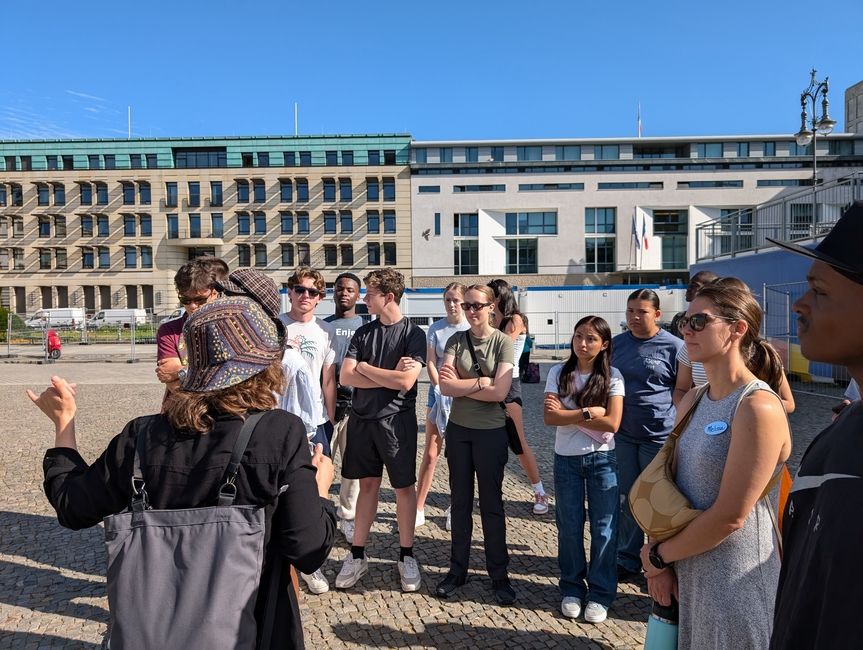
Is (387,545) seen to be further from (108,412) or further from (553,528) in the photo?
(108,412)

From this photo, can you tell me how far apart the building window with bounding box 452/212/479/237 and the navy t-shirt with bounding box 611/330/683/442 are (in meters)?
48.8

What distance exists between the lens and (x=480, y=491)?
378cm

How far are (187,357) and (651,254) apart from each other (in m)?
53.1

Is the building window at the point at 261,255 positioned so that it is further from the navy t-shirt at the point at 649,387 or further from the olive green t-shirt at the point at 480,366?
the navy t-shirt at the point at 649,387

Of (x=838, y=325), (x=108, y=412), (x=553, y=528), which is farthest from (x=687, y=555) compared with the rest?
(x=108, y=412)

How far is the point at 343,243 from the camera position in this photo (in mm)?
56500

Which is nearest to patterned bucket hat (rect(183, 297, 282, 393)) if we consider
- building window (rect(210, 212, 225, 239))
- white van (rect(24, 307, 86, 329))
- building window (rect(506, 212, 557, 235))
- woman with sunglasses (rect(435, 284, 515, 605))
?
woman with sunglasses (rect(435, 284, 515, 605))

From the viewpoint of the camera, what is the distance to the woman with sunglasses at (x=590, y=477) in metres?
3.46

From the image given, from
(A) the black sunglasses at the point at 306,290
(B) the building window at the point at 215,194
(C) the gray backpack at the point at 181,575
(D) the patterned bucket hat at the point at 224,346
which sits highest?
(B) the building window at the point at 215,194

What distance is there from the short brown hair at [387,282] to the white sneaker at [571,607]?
2245mm

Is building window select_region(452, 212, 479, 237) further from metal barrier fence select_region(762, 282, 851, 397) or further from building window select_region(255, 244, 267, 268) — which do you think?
metal barrier fence select_region(762, 282, 851, 397)

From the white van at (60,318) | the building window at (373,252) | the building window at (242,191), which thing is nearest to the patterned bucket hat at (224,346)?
the white van at (60,318)

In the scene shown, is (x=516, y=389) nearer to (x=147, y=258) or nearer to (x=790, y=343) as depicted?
(x=790, y=343)

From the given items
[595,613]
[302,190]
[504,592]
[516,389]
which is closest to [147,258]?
[302,190]
